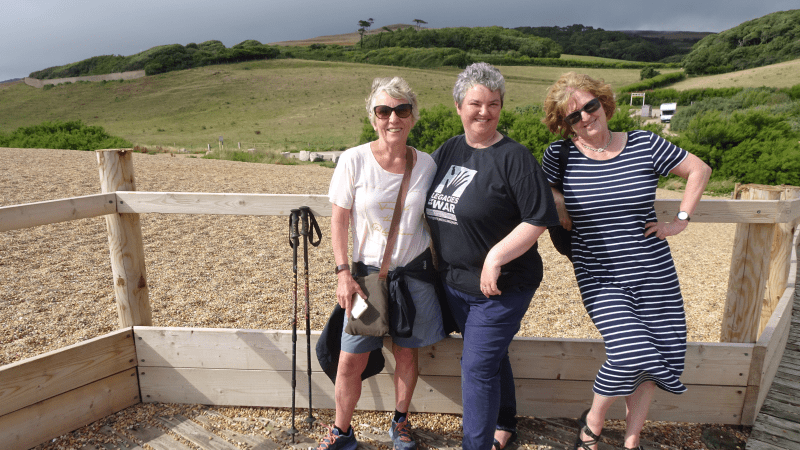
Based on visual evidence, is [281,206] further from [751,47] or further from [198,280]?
[751,47]

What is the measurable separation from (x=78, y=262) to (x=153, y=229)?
1706 millimetres

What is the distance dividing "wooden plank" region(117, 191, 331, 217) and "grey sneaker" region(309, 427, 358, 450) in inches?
43.8

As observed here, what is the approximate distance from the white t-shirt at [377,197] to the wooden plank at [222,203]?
1.46 ft

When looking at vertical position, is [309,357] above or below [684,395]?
above

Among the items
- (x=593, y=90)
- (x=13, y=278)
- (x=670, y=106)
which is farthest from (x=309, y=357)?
(x=670, y=106)

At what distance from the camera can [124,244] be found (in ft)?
8.95

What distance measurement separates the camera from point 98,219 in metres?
7.91

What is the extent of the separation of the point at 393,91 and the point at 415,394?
5.44 ft

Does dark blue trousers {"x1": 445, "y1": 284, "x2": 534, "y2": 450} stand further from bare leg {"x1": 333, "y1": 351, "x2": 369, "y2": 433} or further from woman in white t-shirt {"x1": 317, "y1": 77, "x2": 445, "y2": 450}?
bare leg {"x1": 333, "y1": 351, "x2": 369, "y2": 433}

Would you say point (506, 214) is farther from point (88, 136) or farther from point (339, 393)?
point (88, 136)

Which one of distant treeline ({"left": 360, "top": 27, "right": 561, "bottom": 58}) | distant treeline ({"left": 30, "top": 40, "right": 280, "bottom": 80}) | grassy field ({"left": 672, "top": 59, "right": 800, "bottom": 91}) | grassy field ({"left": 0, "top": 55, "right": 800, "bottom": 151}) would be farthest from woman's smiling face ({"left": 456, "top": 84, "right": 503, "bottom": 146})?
distant treeline ({"left": 360, "top": 27, "right": 561, "bottom": 58})

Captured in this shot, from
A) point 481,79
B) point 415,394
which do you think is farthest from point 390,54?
point 481,79

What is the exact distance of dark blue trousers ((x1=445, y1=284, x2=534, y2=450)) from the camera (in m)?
2.12

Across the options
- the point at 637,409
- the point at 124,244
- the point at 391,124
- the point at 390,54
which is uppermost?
the point at 390,54
